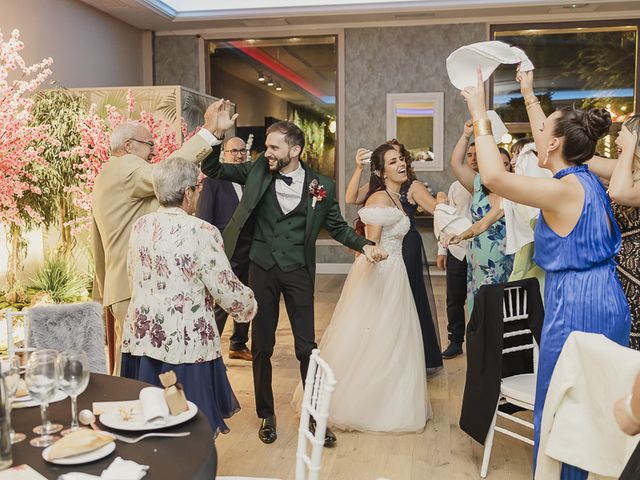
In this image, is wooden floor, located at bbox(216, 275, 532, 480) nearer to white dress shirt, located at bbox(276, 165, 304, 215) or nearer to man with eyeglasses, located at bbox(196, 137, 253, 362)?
man with eyeglasses, located at bbox(196, 137, 253, 362)

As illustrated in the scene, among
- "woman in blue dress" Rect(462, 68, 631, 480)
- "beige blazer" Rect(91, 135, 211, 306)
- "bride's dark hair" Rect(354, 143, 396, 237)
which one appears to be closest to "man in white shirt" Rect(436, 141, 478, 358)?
"bride's dark hair" Rect(354, 143, 396, 237)

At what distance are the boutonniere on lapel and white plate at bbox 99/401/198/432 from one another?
75.5 inches

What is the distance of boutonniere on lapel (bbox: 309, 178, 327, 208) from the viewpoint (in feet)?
11.9

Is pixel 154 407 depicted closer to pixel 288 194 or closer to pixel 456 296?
pixel 288 194

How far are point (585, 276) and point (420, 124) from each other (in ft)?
23.3

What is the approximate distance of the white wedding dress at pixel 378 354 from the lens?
3775 millimetres

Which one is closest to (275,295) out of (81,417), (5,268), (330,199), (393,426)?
(330,199)

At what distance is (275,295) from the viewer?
12.1ft

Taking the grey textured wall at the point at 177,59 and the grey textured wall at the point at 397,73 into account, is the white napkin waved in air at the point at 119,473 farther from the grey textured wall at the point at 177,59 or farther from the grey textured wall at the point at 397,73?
the grey textured wall at the point at 177,59

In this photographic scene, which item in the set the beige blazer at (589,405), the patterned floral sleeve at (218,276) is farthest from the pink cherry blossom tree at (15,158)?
the beige blazer at (589,405)

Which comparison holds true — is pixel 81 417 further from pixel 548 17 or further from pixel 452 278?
pixel 548 17

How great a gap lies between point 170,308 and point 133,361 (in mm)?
322

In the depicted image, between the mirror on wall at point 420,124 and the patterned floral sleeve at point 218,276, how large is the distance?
695cm

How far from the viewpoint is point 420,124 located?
935 centimetres
